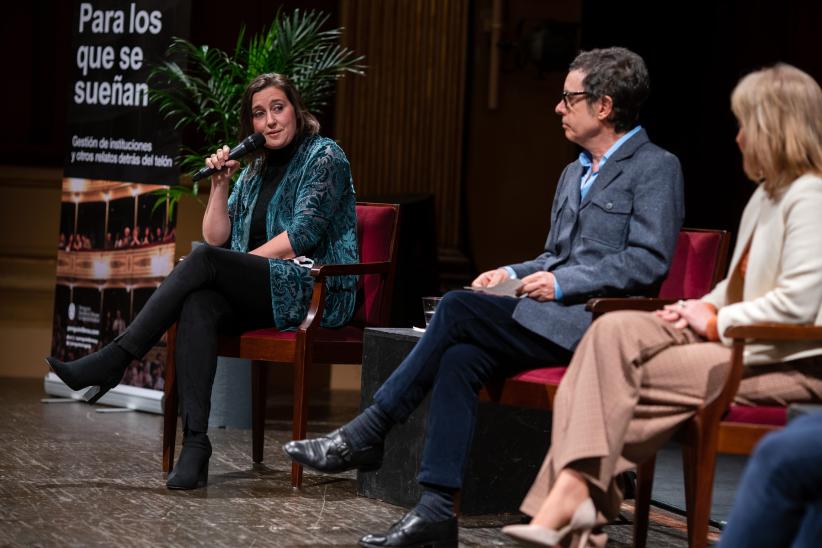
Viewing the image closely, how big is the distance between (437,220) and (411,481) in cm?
275

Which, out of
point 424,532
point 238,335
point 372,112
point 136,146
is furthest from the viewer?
point 372,112

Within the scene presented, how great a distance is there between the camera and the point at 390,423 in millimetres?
3047

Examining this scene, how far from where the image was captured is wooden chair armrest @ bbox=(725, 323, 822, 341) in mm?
2572

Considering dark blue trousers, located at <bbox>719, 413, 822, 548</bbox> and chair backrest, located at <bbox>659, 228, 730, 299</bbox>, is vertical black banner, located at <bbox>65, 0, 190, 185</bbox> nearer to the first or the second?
chair backrest, located at <bbox>659, 228, 730, 299</bbox>

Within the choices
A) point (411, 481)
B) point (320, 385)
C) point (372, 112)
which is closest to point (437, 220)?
point (372, 112)

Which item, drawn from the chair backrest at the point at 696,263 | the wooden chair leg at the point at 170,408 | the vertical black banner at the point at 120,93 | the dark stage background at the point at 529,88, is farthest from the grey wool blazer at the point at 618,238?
the dark stage background at the point at 529,88

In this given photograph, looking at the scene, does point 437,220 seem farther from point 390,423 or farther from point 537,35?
point 390,423

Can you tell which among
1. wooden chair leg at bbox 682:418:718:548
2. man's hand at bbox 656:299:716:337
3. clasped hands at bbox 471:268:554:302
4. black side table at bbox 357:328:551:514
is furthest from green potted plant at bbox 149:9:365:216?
wooden chair leg at bbox 682:418:718:548

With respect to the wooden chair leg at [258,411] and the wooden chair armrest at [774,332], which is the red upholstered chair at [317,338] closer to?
the wooden chair leg at [258,411]

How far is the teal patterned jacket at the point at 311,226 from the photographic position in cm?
393

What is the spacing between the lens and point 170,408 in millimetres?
4004

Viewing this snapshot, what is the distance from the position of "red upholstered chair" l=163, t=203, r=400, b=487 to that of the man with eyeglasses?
2.37 feet

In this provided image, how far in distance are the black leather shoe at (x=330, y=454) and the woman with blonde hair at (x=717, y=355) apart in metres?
0.52

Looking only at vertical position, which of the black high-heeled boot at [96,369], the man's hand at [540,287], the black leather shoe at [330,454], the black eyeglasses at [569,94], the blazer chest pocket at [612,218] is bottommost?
the black leather shoe at [330,454]
